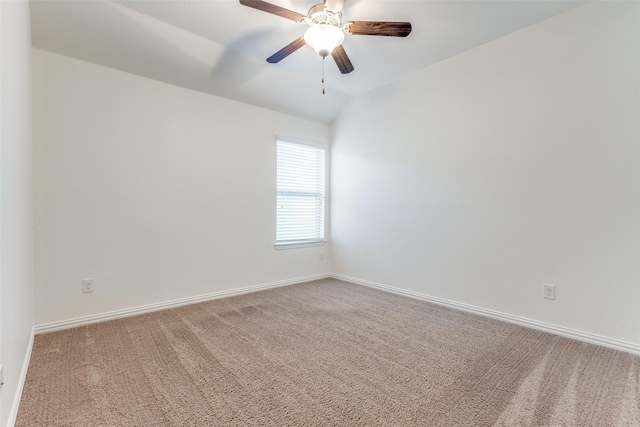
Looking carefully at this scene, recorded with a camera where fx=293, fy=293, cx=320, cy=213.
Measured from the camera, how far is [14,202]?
1.56 meters

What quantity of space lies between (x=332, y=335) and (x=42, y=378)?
72.5 inches

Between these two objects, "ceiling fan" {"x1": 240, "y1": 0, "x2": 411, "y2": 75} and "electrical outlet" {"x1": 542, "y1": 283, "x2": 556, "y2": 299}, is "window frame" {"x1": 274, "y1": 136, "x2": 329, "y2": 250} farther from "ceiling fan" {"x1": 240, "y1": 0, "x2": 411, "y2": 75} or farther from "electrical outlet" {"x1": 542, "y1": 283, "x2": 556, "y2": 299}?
"electrical outlet" {"x1": 542, "y1": 283, "x2": 556, "y2": 299}

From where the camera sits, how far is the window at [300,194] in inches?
154

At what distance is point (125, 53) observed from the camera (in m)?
2.56

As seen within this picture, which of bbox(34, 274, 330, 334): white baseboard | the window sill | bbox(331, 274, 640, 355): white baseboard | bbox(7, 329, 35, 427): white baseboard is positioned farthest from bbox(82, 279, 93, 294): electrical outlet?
bbox(331, 274, 640, 355): white baseboard

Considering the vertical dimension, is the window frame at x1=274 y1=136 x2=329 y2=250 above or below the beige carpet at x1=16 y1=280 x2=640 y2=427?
above

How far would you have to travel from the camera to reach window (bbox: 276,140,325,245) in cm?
392

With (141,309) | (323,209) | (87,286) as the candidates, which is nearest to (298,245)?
(323,209)

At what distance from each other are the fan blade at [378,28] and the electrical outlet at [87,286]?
2943 mm

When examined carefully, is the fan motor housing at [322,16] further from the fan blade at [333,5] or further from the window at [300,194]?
the window at [300,194]

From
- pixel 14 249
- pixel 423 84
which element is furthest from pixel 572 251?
pixel 14 249

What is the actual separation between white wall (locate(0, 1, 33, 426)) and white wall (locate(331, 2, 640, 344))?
126 inches

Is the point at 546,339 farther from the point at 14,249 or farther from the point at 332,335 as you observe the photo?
the point at 14,249

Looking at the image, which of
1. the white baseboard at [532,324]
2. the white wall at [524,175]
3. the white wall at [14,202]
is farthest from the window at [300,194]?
the white wall at [14,202]
